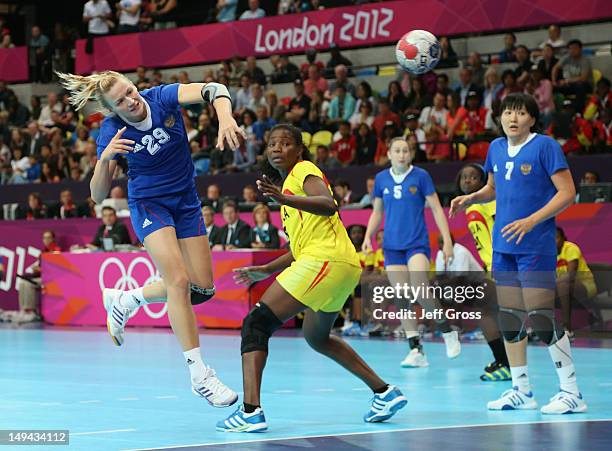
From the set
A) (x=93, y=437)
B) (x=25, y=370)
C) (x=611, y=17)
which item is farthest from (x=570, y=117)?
(x=93, y=437)

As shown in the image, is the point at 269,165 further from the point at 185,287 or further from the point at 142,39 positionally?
the point at 142,39

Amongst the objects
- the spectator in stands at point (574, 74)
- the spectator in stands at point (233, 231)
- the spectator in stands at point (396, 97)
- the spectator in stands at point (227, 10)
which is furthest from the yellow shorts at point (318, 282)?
the spectator in stands at point (227, 10)

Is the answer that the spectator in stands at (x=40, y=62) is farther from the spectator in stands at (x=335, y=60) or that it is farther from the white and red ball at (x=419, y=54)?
the white and red ball at (x=419, y=54)

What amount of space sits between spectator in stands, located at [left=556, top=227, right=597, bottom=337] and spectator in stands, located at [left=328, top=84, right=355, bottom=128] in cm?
706

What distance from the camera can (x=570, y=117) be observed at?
17312 mm

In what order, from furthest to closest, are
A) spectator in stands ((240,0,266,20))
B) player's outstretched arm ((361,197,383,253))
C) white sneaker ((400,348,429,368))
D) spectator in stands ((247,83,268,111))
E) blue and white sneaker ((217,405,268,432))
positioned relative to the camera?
spectator in stands ((240,0,266,20))
spectator in stands ((247,83,268,111))
player's outstretched arm ((361,197,383,253))
white sneaker ((400,348,429,368))
blue and white sneaker ((217,405,268,432))

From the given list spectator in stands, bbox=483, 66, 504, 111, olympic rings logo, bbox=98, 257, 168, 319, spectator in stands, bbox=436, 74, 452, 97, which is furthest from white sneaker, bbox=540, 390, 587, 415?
spectator in stands, bbox=436, 74, 452, 97

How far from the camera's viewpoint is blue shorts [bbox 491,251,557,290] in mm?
7867

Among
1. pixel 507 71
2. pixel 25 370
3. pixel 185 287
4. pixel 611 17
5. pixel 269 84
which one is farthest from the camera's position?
pixel 269 84

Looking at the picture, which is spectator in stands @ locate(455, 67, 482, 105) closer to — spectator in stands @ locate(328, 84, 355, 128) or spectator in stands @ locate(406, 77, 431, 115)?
spectator in stands @ locate(406, 77, 431, 115)

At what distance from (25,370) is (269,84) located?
12799 millimetres

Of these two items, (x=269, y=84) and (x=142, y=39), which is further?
(x=142, y=39)

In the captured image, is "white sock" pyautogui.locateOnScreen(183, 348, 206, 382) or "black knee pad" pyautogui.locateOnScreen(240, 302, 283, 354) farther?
"white sock" pyautogui.locateOnScreen(183, 348, 206, 382)

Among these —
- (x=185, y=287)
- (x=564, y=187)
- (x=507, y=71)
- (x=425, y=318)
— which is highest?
(x=507, y=71)
